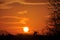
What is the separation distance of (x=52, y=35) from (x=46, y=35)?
37.4 inches

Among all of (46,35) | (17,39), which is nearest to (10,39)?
(17,39)

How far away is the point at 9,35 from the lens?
38.7m

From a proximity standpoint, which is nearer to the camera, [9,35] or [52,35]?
[52,35]

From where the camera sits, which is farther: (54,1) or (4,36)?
(4,36)

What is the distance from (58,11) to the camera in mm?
33938

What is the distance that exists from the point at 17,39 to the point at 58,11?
453cm

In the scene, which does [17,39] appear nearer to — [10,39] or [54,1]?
[10,39]

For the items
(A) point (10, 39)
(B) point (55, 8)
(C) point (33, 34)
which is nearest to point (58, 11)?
(B) point (55, 8)

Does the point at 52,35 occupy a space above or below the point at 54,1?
below

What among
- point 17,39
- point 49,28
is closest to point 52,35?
point 49,28

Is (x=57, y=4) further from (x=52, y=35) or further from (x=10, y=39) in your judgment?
(x=10, y=39)

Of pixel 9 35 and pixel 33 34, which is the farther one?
pixel 9 35

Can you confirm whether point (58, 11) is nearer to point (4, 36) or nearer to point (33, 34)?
point (33, 34)

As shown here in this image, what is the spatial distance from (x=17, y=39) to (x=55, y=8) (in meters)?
4.50
